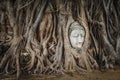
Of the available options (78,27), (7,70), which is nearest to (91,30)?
(78,27)

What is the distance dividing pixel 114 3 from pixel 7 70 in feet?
8.31

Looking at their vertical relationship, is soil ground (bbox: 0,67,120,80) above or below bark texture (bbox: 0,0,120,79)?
below

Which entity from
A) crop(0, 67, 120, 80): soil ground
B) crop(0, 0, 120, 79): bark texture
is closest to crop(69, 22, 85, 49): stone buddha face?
crop(0, 0, 120, 79): bark texture

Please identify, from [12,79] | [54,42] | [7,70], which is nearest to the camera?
[12,79]

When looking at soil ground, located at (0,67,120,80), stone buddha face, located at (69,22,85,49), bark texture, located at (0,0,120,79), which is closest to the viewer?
soil ground, located at (0,67,120,80)

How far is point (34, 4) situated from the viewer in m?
4.92

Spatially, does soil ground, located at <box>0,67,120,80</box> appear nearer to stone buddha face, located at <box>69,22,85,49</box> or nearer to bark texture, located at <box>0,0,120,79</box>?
bark texture, located at <box>0,0,120,79</box>

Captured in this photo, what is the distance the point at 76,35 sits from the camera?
5.03 metres

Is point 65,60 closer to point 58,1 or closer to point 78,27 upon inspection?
point 78,27

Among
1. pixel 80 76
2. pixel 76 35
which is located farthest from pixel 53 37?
pixel 80 76

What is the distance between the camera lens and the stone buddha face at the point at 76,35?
4953 millimetres

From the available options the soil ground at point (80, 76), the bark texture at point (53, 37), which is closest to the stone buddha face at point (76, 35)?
the bark texture at point (53, 37)

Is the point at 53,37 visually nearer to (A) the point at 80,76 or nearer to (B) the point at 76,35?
(B) the point at 76,35

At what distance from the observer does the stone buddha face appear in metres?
4.95
